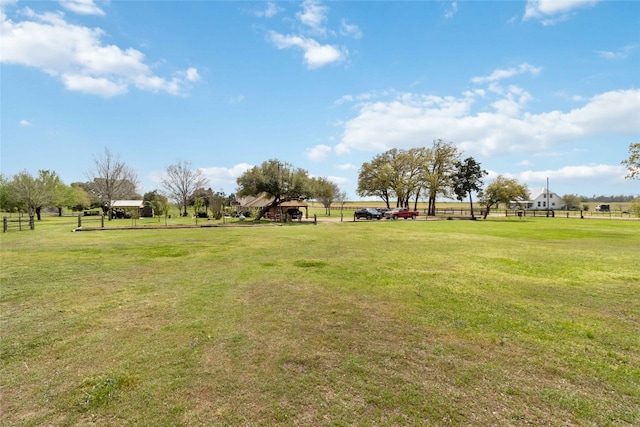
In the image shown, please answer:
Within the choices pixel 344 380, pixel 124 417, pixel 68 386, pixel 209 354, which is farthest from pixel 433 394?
pixel 68 386

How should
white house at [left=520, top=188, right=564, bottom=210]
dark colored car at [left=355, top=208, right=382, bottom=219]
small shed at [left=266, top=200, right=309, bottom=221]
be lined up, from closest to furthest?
1. small shed at [left=266, top=200, right=309, bottom=221]
2. dark colored car at [left=355, top=208, right=382, bottom=219]
3. white house at [left=520, top=188, right=564, bottom=210]

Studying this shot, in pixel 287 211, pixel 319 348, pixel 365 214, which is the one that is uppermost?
pixel 287 211

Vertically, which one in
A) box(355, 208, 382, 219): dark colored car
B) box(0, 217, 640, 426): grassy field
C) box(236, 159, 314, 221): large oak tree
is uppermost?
box(236, 159, 314, 221): large oak tree

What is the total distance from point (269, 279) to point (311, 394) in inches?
185

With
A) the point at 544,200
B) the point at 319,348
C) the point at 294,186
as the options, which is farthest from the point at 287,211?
the point at 544,200

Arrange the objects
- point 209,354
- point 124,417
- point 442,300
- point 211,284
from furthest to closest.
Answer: point 211,284 → point 442,300 → point 209,354 → point 124,417

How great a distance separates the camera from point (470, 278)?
7.80m

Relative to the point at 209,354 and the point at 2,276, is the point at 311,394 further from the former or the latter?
the point at 2,276

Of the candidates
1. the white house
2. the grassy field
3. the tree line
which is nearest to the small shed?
the tree line

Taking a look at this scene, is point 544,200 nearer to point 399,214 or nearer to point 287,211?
point 399,214

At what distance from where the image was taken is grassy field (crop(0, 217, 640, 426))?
2.82 meters

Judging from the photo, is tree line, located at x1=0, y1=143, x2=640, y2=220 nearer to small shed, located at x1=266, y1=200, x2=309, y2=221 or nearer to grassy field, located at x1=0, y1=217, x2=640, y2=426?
small shed, located at x1=266, y1=200, x2=309, y2=221

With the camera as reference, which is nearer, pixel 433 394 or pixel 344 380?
pixel 433 394

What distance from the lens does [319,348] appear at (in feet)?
13.2
